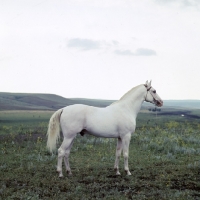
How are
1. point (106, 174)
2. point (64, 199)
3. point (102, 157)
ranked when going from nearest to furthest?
point (64, 199), point (106, 174), point (102, 157)

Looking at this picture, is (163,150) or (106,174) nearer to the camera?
(106,174)

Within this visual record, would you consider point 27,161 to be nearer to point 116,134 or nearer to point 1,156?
point 1,156

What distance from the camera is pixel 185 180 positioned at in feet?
27.9

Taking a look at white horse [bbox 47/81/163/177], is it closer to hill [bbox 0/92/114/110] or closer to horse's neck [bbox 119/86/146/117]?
horse's neck [bbox 119/86/146/117]

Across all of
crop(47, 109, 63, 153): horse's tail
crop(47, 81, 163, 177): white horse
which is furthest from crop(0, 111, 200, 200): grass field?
crop(47, 109, 63, 153): horse's tail

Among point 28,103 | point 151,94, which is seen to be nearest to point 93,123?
point 151,94

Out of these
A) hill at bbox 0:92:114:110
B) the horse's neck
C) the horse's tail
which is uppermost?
the horse's neck

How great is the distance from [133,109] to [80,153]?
15.4 ft

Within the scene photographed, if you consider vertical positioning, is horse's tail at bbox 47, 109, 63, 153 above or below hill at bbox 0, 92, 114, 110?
above

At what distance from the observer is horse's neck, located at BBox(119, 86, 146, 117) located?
30.5 ft

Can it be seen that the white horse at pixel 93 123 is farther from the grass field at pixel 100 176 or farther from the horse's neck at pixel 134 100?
the grass field at pixel 100 176

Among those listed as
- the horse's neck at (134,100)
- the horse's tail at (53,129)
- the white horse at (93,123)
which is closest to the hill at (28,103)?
the horse's tail at (53,129)

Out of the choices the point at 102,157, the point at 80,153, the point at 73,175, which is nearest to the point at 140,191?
the point at 73,175

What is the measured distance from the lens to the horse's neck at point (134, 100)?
30.5ft
